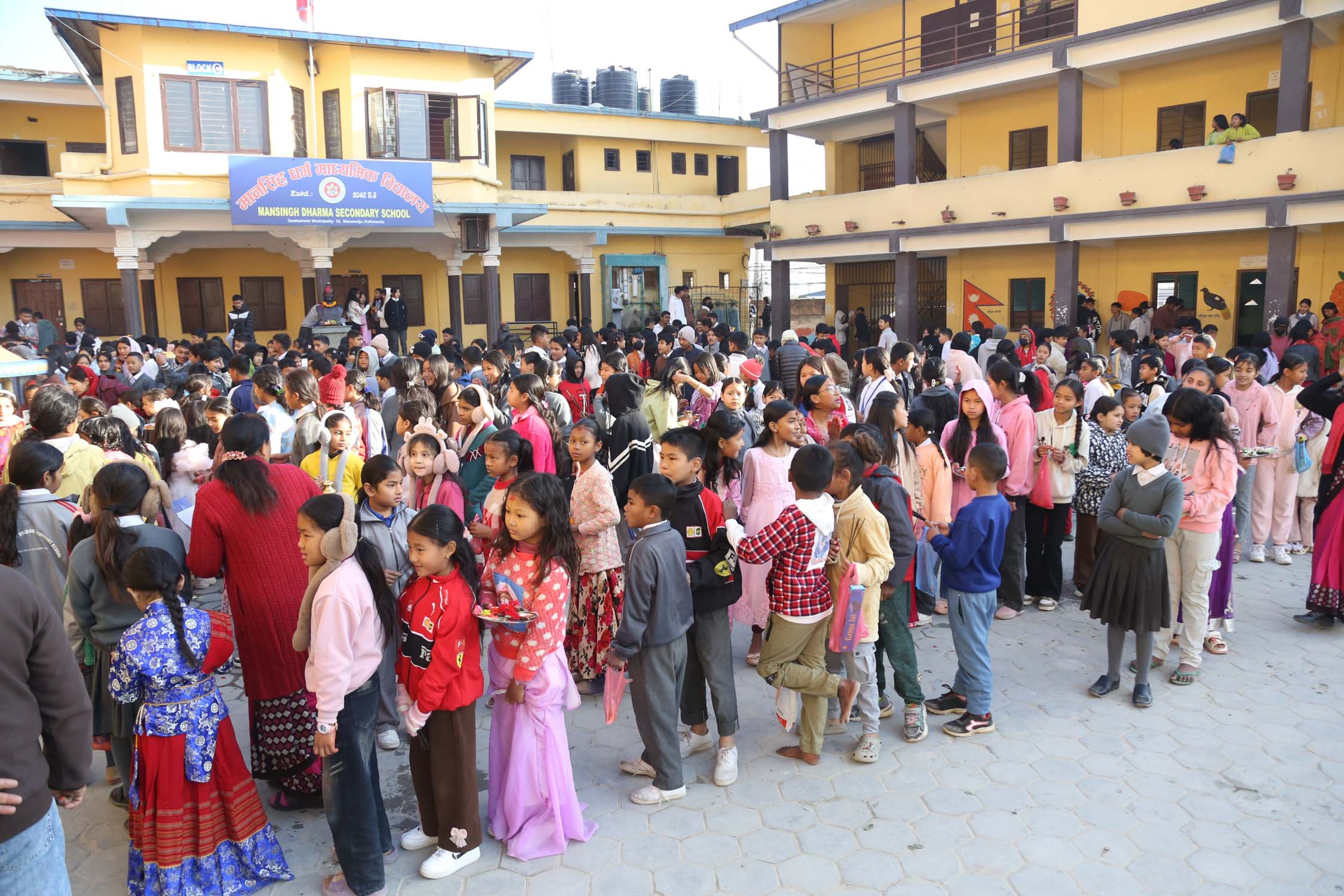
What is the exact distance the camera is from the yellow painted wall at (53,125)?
765 inches

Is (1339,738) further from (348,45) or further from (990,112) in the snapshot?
(348,45)

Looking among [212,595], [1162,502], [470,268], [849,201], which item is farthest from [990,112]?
[212,595]

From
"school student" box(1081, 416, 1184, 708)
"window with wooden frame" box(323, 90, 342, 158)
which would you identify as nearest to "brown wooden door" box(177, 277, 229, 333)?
"window with wooden frame" box(323, 90, 342, 158)

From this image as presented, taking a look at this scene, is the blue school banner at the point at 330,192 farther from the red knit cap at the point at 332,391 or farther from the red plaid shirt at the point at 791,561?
the red plaid shirt at the point at 791,561

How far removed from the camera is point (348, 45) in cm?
1761

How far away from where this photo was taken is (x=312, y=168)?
16.6m

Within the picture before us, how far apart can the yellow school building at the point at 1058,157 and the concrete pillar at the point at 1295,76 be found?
0.03 metres

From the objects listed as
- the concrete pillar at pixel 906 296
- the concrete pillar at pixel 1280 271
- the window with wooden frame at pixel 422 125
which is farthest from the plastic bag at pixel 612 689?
the window with wooden frame at pixel 422 125

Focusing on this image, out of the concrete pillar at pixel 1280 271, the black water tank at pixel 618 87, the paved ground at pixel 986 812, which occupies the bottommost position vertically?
the paved ground at pixel 986 812

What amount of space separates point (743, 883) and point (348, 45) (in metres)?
18.4

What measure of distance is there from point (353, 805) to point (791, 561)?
201 centimetres

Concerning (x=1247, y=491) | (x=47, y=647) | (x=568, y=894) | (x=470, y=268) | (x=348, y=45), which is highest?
(x=348, y=45)

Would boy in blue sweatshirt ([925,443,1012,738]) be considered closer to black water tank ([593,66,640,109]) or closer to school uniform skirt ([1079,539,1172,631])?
school uniform skirt ([1079,539,1172,631])

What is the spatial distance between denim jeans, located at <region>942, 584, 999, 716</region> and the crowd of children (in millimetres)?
17
